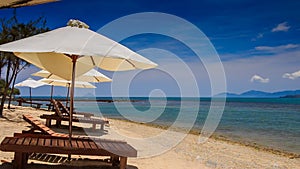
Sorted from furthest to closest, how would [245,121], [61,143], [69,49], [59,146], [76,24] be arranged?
[245,121], [76,24], [61,143], [59,146], [69,49]

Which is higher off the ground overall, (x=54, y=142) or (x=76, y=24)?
(x=76, y=24)

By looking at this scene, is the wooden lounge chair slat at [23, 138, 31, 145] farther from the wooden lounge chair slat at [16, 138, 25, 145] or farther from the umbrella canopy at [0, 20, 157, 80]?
the umbrella canopy at [0, 20, 157, 80]

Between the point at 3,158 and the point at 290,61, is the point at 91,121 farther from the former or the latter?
the point at 290,61

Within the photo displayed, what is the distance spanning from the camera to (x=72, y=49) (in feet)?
11.9

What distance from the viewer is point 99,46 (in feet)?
12.5

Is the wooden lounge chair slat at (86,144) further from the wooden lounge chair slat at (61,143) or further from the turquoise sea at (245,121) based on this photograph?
the turquoise sea at (245,121)

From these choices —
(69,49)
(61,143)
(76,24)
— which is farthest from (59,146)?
(76,24)

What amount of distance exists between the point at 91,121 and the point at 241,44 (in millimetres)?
32685

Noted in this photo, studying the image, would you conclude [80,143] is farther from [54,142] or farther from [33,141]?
[33,141]

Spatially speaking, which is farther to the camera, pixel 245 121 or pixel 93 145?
pixel 245 121

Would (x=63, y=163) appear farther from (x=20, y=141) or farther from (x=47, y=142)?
(x=20, y=141)

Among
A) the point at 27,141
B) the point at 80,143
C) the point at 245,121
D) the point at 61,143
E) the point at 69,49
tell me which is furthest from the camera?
the point at 245,121

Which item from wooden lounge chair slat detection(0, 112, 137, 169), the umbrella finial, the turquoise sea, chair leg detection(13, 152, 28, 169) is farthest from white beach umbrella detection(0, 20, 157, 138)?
the turquoise sea

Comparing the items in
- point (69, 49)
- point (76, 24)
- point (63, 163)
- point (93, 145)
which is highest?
point (76, 24)
